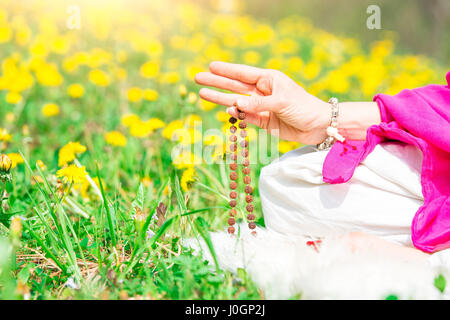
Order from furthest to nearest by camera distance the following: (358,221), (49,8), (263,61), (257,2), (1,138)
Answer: (257,2)
(49,8)
(263,61)
(1,138)
(358,221)

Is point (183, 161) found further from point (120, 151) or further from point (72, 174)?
point (120, 151)

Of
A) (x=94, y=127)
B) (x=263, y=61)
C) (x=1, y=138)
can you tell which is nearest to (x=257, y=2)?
(x=263, y=61)

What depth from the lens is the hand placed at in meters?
1.28

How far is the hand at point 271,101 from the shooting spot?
128 cm

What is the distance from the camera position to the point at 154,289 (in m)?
0.99

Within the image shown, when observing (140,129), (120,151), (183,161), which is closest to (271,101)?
(183,161)

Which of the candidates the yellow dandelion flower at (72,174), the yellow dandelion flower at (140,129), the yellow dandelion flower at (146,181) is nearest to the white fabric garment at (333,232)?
the yellow dandelion flower at (72,174)

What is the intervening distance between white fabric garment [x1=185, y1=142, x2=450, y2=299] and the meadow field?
7 centimetres

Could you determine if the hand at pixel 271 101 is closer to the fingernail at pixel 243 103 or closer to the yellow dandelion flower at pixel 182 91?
the fingernail at pixel 243 103

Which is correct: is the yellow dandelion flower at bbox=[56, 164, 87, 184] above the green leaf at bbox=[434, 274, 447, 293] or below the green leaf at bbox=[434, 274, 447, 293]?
above

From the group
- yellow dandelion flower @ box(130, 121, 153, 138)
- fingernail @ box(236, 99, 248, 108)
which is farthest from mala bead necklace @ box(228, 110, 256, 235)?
yellow dandelion flower @ box(130, 121, 153, 138)

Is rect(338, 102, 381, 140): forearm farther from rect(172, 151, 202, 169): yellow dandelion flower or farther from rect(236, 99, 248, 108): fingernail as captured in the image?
rect(172, 151, 202, 169): yellow dandelion flower
